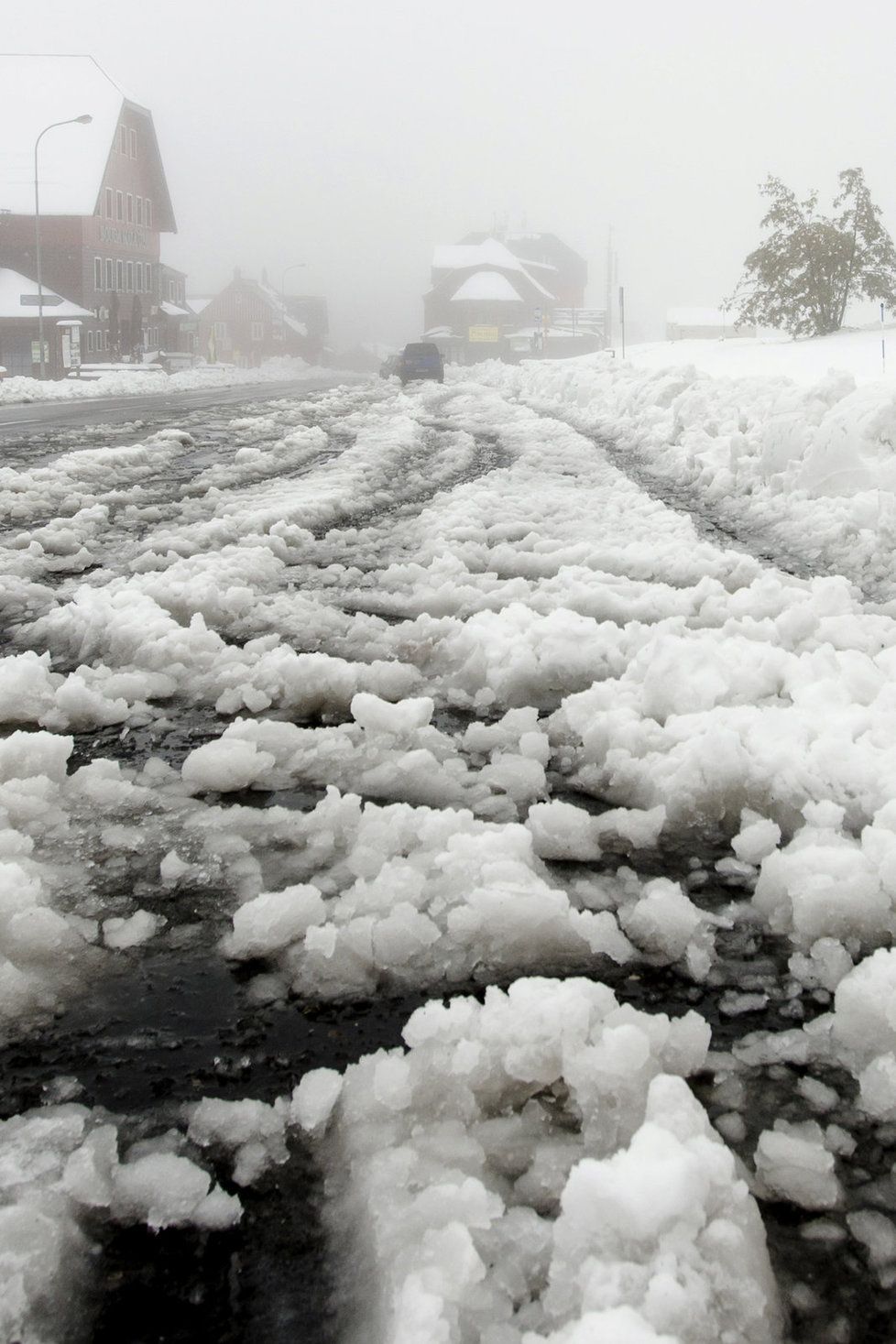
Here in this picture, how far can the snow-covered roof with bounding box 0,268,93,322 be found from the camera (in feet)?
157

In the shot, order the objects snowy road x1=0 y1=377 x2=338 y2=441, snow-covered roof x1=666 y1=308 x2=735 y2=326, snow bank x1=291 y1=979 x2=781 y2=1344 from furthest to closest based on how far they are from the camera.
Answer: snow-covered roof x1=666 y1=308 x2=735 y2=326
snowy road x1=0 y1=377 x2=338 y2=441
snow bank x1=291 y1=979 x2=781 y2=1344

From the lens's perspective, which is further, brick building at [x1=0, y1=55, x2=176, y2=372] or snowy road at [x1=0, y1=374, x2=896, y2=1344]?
brick building at [x1=0, y1=55, x2=176, y2=372]

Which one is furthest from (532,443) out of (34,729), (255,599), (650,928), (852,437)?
(650,928)

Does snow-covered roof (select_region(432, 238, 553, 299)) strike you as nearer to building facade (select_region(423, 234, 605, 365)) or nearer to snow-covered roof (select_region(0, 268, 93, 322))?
building facade (select_region(423, 234, 605, 365))

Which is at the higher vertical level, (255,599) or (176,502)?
(176,502)

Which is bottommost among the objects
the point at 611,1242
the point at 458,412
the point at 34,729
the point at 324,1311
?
the point at 324,1311

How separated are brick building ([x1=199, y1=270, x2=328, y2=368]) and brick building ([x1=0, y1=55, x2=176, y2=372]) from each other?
22535mm

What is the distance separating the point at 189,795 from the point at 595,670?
1.54 meters

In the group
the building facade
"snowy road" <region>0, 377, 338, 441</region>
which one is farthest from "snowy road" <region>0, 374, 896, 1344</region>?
the building facade

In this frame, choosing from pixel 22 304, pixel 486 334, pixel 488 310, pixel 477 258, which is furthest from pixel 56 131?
pixel 477 258

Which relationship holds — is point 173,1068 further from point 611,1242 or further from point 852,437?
point 852,437

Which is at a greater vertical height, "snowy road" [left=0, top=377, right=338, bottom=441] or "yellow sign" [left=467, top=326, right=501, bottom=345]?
"yellow sign" [left=467, top=326, right=501, bottom=345]

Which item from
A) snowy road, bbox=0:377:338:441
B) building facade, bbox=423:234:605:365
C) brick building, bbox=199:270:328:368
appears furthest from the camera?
building facade, bbox=423:234:605:365

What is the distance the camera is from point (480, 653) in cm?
381
